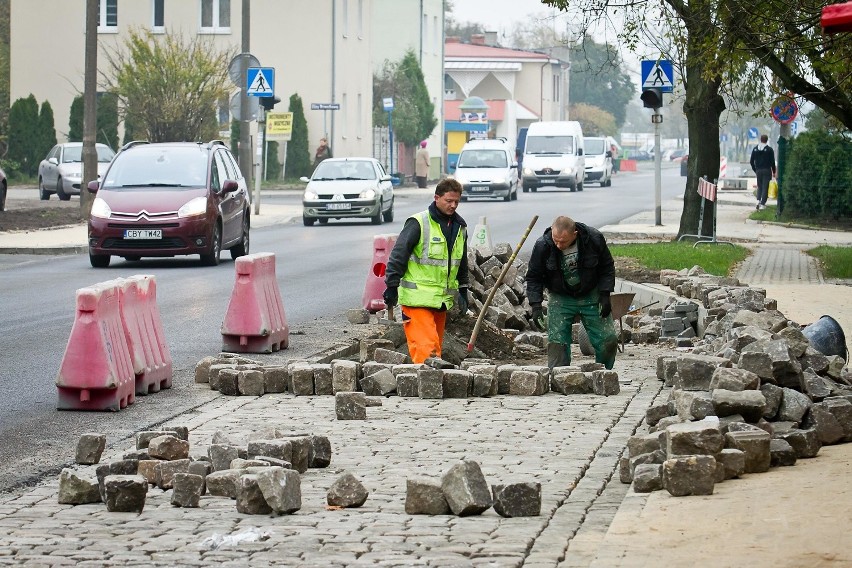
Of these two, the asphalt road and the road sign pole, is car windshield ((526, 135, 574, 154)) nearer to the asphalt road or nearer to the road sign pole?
the asphalt road

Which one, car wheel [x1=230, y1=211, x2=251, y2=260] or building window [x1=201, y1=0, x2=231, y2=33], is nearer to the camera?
car wheel [x1=230, y1=211, x2=251, y2=260]

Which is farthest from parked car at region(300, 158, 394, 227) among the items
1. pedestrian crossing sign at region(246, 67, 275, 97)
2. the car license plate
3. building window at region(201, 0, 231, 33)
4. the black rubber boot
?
building window at region(201, 0, 231, 33)

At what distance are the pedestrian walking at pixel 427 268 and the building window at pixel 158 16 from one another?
50800mm

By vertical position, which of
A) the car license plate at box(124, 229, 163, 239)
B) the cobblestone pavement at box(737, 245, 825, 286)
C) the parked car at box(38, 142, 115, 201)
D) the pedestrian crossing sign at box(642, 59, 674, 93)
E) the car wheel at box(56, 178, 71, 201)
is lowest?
the cobblestone pavement at box(737, 245, 825, 286)

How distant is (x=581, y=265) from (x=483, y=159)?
40265 millimetres

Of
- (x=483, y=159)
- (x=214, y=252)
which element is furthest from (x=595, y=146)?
(x=214, y=252)

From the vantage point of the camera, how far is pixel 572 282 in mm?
12500

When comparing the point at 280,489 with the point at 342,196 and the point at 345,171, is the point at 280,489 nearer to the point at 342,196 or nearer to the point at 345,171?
the point at 342,196

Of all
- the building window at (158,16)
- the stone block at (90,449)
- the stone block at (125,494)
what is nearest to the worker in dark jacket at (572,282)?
the stone block at (90,449)

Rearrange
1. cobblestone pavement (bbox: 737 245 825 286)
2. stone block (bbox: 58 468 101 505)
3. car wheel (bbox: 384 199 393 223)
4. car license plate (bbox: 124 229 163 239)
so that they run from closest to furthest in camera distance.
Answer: stone block (bbox: 58 468 101 505) → cobblestone pavement (bbox: 737 245 825 286) → car license plate (bbox: 124 229 163 239) → car wheel (bbox: 384 199 393 223)

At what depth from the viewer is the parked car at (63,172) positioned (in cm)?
4603

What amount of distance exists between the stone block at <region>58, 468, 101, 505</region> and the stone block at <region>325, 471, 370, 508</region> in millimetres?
1099

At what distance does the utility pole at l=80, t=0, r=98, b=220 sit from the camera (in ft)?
108

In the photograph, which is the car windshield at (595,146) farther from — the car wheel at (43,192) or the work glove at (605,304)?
the work glove at (605,304)
